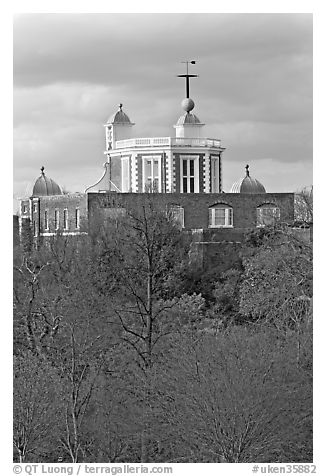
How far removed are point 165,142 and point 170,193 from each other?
4.13 meters

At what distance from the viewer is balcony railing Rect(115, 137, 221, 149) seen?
85.1 feet

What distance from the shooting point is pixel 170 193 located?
22031 mm

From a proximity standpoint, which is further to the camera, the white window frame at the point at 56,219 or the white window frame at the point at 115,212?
the white window frame at the point at 56,219

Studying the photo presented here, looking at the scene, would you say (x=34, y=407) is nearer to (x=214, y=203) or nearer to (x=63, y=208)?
(x=63, y=208)

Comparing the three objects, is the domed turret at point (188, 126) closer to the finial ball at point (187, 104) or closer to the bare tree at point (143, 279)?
the finial ball at point (187, 104)

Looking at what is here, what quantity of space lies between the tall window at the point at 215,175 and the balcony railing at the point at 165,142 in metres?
0.43

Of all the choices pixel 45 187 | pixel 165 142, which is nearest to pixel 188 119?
pixel 165 142

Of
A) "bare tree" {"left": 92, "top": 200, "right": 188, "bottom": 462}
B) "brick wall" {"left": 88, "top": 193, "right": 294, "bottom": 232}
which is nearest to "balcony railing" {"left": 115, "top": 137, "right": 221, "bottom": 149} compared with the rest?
"brick wall" {"left": 88, "top": 193, "right": 294, "bottom": 232}

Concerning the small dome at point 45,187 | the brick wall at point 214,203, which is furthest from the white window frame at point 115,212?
the small dome at point 45,187

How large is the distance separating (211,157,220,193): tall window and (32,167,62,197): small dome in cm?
470

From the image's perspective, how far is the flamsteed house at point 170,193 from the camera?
2150 cm

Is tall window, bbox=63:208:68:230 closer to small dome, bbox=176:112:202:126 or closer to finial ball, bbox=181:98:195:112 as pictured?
finial ball, bbox=181:98:195:112
